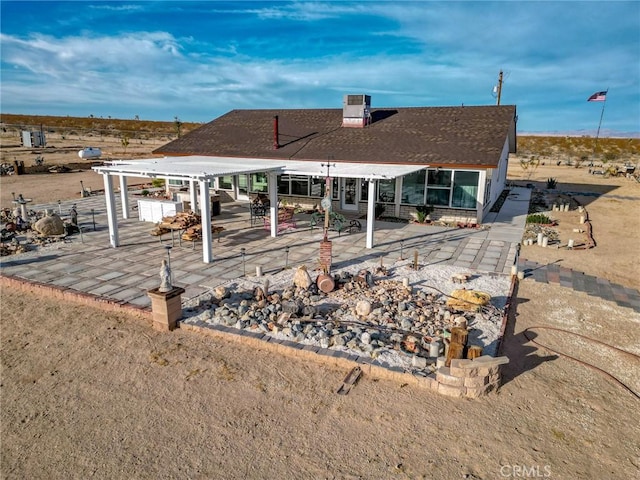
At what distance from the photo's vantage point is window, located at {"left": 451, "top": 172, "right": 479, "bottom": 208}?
1623 centimetres

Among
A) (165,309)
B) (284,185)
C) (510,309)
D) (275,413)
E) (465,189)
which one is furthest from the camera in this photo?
(284,185)

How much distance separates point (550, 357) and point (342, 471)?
14.3 ft

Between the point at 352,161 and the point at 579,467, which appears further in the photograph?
the point at 352,161

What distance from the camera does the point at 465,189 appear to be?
1644cm

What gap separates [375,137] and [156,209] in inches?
406

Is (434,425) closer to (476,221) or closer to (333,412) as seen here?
(333,412)

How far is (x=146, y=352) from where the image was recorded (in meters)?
6.96

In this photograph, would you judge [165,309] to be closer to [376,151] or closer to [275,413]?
[275,413]

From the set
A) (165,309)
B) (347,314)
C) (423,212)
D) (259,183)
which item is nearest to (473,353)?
(347,314)

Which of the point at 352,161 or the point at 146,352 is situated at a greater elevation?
the point at 352,161

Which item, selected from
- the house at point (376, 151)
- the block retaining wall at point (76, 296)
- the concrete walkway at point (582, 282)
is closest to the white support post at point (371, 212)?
the house at point (376, 151)

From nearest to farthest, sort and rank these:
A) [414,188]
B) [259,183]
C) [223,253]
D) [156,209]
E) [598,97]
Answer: [223,253] → [156,209] → [414,188] → [259,183] → [598,97]

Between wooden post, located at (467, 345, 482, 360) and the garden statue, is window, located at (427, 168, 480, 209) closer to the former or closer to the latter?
wooden post, located at (467, 345, 482, 360)

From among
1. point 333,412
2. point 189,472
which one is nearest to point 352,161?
point 333,412
